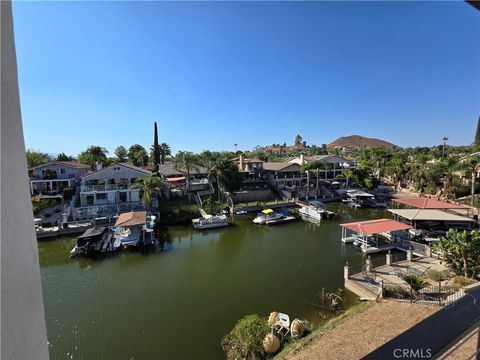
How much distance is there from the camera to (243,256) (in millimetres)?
19922

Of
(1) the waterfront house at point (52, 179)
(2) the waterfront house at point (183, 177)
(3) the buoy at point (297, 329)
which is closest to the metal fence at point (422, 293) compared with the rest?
(3) the buoy at point (297, 329)

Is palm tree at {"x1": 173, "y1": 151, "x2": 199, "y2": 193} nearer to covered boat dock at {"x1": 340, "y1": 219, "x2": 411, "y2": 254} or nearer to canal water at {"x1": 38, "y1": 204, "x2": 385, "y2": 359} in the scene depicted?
canal water at {"x1": 38, "y1": 204, "x2": 385, "y2": 359}

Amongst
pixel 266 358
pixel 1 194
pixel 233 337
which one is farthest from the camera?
pixel 233 337

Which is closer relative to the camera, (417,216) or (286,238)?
(417,216)

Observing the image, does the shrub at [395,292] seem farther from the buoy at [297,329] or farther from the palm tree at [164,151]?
the palm tree at [164,151]

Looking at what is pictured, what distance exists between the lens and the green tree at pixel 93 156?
2060 inches

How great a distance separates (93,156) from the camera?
5397 centimetres

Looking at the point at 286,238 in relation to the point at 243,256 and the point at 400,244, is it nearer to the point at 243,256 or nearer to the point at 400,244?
the point at 243,256

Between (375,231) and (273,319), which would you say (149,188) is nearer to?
(273,319)

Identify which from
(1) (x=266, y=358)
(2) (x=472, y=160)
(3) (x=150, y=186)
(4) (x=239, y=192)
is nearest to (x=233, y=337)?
(1) (x=266, y=358)

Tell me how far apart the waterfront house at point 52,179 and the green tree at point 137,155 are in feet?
67.8

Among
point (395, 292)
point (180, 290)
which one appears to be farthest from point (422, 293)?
point (180, 290)

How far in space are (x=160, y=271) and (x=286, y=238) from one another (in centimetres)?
1181

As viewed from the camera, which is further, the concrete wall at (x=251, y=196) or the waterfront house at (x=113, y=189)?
the concrete wall at (x=251, y=196)
